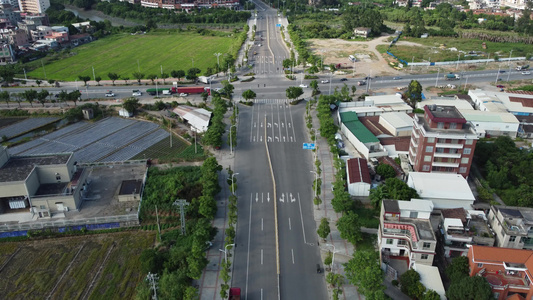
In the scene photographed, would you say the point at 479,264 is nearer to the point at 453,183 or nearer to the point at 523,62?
the point at 453,183

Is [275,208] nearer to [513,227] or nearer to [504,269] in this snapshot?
[504,269]

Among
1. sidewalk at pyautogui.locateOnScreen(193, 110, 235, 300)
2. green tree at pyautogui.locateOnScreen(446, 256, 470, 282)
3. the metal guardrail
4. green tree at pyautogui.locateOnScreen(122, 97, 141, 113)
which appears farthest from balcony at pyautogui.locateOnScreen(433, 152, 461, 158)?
green tree at pyautogui.locateOnScreen(122, 97, 141, 113)

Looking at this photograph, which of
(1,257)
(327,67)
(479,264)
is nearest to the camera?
(479,264)

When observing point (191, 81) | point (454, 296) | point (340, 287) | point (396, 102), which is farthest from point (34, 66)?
point (454, 296)

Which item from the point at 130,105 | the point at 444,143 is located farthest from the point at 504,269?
the point at 130,105

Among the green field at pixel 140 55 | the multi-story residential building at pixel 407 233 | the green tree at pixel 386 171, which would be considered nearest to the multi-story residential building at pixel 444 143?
the green tree at pixel 386 171

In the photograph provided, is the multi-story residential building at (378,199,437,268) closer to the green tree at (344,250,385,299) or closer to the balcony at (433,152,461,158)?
the green tree at (344,250,385,299)
